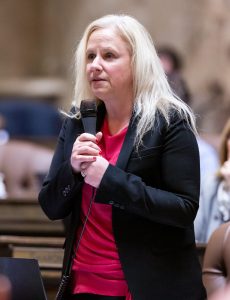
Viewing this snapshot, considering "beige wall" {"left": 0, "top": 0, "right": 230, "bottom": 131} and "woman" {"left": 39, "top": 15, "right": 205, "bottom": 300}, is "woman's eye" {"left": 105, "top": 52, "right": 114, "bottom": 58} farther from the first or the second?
"beige wall" {"left": 0, "top": 0, "right": 230, "bottom": 131}

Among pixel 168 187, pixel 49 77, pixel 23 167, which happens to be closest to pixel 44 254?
pixel 168 187

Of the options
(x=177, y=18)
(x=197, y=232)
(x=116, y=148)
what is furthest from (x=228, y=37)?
(x=116, y=148)

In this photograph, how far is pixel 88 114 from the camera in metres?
2.75

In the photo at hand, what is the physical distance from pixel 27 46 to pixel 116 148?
11.2 metres

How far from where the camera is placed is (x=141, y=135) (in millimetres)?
2725

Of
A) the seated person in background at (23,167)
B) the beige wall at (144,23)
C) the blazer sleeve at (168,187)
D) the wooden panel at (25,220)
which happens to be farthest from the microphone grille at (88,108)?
the beige wall at (144,23)

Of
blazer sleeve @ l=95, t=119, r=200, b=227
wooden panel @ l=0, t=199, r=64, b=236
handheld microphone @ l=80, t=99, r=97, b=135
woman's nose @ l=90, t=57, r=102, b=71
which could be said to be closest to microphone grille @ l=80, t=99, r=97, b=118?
handheld microphone @ l=80, t=99, r=97, b=135

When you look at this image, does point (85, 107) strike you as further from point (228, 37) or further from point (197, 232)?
point (228, 37)

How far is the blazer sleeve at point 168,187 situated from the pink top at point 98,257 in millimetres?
102

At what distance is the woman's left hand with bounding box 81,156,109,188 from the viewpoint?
8.57ft

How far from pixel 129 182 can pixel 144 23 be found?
8896 mm

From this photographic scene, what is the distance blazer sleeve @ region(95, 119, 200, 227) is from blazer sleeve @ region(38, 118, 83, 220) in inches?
4.4

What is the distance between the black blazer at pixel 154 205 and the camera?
2.63m

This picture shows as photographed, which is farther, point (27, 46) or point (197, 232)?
point (27, 46)
